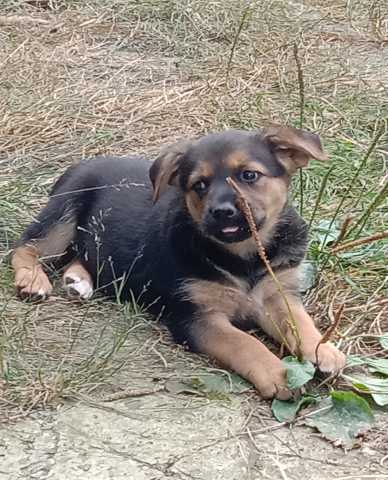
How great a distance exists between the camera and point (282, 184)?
14.5 ft

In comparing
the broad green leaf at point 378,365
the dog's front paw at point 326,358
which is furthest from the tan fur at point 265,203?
the broad green leaf at point 378,365

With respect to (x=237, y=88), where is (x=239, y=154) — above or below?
above

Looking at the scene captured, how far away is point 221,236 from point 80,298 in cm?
85

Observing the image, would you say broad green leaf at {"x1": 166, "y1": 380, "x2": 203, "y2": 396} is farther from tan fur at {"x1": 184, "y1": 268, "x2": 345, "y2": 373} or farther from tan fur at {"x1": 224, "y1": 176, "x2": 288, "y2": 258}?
tan fur at {"x1": 224, "y1": 176, "x2": 288, "y2": 258}

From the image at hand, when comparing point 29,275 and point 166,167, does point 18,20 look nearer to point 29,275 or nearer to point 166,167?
point 29,275

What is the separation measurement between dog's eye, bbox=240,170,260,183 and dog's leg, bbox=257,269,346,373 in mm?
439

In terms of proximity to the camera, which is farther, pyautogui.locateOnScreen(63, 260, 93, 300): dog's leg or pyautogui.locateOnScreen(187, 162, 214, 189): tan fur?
pyautogui.locateOnScreen(63, 260, 93, 300): dog's leg

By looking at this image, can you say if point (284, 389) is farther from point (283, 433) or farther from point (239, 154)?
point (239, 154)

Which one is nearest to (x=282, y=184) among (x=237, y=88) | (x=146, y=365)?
(x=146, y=365)

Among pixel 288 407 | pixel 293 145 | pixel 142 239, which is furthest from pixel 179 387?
pixel 293 145

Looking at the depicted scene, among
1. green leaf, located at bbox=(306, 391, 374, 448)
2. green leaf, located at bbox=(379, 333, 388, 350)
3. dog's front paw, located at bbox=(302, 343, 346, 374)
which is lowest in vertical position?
green leaf, located at bbox=(379, 333, 388, 350)

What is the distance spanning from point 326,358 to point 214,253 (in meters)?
0.74

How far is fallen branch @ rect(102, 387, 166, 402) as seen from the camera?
12.4 feet

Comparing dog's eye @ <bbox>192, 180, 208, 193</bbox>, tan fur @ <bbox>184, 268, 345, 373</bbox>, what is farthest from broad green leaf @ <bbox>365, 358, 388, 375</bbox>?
dog's eye @ <bbox>192, 180, 208, 193</bbox>
